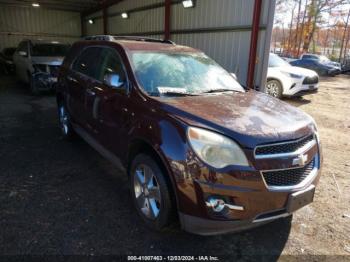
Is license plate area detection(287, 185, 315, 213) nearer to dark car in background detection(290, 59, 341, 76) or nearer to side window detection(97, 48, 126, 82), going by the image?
side window detection(97, 48, 126, 82)

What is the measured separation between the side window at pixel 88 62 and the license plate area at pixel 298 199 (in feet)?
9.23

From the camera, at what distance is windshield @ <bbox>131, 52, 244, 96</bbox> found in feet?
10.7

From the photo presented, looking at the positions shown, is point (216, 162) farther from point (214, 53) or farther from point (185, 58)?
point (214, 53)

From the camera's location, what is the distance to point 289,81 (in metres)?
9.53

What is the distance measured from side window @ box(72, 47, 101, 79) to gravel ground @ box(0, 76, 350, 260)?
1.30 m

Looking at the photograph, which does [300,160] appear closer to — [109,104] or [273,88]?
[109,104]

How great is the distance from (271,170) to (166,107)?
1.04 meters

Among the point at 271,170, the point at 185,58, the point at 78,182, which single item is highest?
the point at 185,58

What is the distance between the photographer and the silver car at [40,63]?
31.4 feet

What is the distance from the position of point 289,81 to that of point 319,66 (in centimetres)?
1354

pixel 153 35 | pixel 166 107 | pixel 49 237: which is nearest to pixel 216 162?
pixel 166 107

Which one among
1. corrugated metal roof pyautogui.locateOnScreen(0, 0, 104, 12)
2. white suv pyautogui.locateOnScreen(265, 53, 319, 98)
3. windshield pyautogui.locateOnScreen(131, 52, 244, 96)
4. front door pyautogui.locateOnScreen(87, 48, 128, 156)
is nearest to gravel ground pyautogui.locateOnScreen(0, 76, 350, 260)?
front door pyautogui.locateOnScreen(87, 48, 128, 156)

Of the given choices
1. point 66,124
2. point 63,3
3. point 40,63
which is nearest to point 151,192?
point 66,124

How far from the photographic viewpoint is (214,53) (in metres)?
9.08
